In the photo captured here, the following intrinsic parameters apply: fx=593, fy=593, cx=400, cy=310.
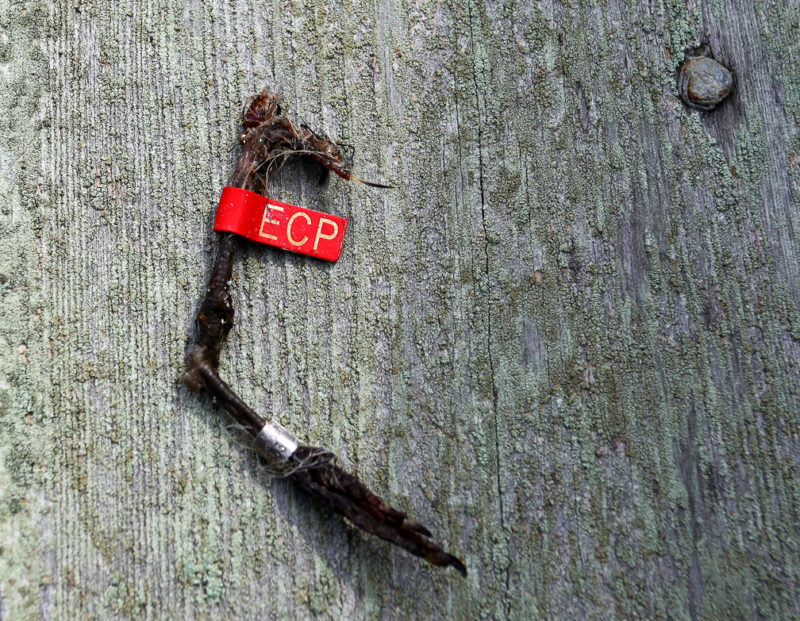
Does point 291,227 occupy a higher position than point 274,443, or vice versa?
point 291,227

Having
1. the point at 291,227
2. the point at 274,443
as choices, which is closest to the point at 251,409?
the point at 274,443

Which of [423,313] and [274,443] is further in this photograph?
[423,313]

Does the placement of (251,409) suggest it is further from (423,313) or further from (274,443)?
(423,313)

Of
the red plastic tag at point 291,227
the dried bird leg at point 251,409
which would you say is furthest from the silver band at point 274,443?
the red plastic tag at point 291,227

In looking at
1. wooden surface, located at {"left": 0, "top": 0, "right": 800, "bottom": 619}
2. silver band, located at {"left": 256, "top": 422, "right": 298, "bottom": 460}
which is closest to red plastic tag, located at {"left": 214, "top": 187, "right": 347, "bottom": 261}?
wooden surface, located at {"left": 0, "top": 0, "right": 800, "bottom": 619}

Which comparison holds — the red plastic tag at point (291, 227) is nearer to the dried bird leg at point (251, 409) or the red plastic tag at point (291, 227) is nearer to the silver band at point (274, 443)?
the dried bird leg at point (251, 409)

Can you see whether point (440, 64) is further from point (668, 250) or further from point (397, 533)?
point (397, 533)
